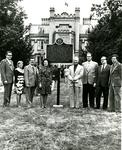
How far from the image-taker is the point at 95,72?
1043 cm

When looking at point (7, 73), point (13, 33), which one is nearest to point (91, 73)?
point (7, 73)

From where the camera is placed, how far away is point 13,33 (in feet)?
87.6

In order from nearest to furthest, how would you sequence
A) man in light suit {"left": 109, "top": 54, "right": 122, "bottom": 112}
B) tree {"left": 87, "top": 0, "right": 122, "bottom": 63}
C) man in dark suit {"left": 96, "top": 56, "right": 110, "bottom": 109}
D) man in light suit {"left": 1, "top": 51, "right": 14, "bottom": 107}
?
man in light suit {"left": 109, "top": 54, "right": 122, "bottom": 112} → man in dark suit {"left": 96, "top": 56, "right": 110, "bottom": 109} → man in light suit {"left": 1, "top": 51, "right": 14, "bottom": 107} → tree {"left": 87, "top": 0, "right": 122, "bottom": 63}

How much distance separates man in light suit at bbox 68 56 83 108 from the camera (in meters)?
10.2

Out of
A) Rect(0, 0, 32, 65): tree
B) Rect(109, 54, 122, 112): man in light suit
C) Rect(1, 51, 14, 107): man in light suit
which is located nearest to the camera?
Rect(109, 54, 122, 112): man in light suit

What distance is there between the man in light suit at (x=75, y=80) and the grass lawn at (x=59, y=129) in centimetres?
74

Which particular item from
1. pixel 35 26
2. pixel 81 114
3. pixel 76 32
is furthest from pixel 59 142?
pixel 35 26

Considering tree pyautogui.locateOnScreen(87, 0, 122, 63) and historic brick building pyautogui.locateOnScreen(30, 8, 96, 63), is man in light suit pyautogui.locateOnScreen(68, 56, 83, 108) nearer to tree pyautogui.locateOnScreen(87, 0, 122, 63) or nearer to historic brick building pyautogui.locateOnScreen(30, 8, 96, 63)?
tree pyautogui.locateOnScreen(87, 0, 122, 63)

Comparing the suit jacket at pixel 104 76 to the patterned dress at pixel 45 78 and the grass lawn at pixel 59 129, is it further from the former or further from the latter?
the patterned dress at pixel 45 78

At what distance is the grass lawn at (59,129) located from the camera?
5.89 metres

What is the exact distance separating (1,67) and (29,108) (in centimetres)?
183

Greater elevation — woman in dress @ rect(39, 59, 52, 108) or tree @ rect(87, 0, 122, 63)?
tree @ rect(87, 0, 122, 63)

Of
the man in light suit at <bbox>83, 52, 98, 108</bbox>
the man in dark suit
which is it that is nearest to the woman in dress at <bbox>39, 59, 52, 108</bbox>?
the man in light suit at <bbox>83, 52, 98, 108</bbox>

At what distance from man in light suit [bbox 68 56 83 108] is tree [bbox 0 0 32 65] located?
17.2 m
